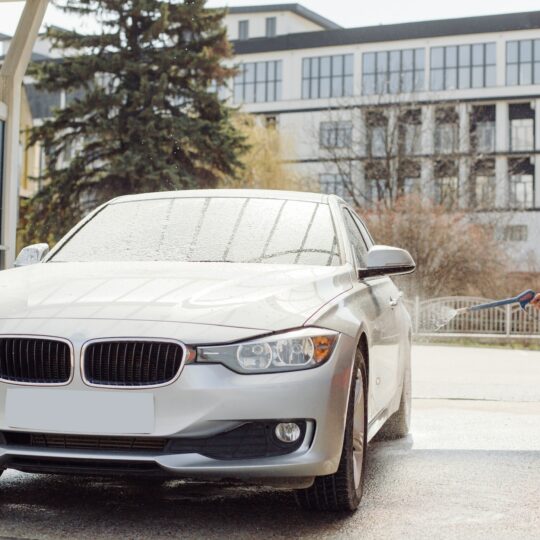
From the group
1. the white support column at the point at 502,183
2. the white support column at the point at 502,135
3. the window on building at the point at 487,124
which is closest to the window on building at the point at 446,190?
the white support column at the point at 502,183

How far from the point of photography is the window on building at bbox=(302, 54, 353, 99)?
6656 centimetres

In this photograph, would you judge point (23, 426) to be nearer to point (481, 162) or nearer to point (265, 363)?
point (265, 363)

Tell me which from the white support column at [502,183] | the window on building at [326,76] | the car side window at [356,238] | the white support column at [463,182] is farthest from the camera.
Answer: the window on building at [326,76]

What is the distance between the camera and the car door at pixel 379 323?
5422 millimetres

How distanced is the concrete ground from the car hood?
0.92 meters

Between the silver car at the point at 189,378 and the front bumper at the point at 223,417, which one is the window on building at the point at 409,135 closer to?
the silver car at the point at 189,378

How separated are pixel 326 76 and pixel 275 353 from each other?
64961mm

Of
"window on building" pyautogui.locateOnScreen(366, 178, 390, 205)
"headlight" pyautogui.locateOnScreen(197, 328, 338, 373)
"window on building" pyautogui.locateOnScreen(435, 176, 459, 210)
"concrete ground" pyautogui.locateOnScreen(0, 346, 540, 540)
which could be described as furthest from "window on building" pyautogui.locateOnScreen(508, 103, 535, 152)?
"headlight" pyautogui.locateOnScreen(197, 328, 338, 373)

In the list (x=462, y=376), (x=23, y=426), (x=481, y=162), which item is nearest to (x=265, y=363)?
(x=23, y=426)

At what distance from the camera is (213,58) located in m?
31.5

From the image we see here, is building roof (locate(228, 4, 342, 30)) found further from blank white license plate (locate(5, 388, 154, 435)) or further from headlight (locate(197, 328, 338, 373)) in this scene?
blank white license plate (locate(5, 388, 154, 435))

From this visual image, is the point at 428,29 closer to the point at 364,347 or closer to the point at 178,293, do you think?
the point at 364,347

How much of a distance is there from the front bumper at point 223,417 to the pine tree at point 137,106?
84.5 ft

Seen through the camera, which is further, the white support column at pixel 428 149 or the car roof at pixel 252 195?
the white support column at pixel 428 149
